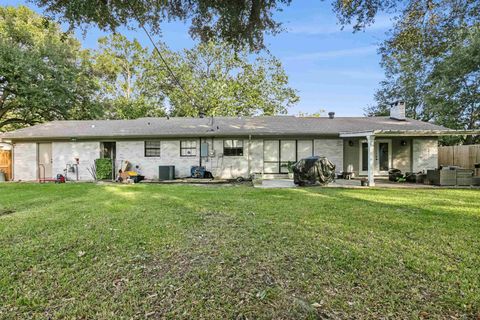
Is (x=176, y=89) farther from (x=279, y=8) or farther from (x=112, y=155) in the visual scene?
(x=279, y=8)

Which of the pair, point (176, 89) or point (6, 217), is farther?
point (176, 89)

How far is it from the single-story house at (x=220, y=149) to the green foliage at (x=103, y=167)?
0.60 metres

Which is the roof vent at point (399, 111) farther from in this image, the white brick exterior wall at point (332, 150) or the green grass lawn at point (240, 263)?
the green grass lawn at point (240, 263)

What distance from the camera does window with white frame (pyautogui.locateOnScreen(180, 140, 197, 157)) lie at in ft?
44.7

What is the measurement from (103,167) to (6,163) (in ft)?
18.7

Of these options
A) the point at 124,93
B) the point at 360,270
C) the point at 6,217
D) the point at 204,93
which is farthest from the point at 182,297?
the point at 124,93

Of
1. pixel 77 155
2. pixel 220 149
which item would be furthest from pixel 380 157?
pixel 77 155

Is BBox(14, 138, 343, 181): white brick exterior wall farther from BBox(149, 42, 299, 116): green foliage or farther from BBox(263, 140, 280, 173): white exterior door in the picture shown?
BBox(149, 42, 299, 116): green foliage

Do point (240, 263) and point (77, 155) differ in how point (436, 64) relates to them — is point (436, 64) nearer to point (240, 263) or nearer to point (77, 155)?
point (240, 263)

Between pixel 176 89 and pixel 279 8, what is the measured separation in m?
21.8

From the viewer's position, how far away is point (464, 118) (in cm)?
1908

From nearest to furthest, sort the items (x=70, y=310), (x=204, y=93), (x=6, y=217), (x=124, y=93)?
(x=70, y=310)
(x=6, y=217)
(x=204, y=93)
(x=124, y=93)

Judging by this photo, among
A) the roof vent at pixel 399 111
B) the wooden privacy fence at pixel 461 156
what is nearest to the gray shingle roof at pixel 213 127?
the roof vent at pixel 399 111

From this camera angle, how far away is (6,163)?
13930 mm
